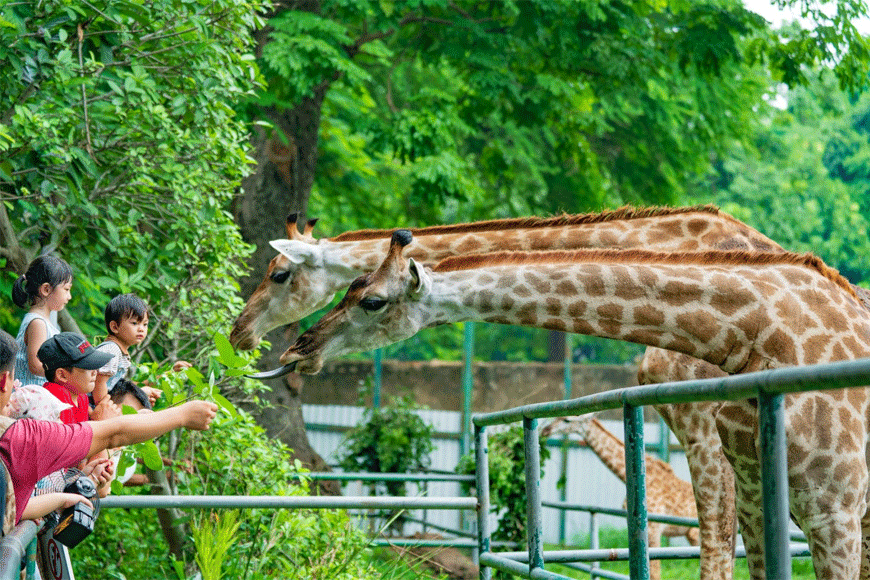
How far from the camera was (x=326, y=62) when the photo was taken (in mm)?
9477

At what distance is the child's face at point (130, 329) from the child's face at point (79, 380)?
30.1 inches

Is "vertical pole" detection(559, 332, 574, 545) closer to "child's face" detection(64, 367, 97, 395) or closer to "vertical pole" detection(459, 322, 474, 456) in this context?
"vertical pole" detection(459, 322, 474, 456)

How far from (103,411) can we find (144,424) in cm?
114

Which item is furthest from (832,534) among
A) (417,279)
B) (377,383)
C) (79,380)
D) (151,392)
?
(377,383)

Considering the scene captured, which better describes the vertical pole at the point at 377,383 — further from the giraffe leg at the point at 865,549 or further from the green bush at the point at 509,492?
the giraffe leg at the point at 865,549

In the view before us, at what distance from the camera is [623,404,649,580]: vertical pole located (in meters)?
2.56

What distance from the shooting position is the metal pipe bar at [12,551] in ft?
7.21

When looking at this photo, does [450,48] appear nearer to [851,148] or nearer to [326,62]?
[326,62]

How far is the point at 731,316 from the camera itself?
3.60m

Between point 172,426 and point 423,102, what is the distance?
860 centimetres

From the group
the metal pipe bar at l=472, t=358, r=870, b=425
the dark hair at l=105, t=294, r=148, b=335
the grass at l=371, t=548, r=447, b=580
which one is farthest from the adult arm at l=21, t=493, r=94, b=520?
the grass at l=371, t=548, r=447, b=580

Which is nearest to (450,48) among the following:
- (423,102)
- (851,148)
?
(423,102)

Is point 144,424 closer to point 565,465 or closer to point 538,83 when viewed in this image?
point 538,83

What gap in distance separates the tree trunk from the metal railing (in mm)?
6364
